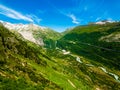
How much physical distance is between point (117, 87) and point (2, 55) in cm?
10509

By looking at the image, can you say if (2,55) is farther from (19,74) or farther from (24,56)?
(24,56)

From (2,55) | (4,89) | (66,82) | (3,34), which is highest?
(3,34)

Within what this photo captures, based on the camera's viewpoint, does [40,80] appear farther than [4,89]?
Yes

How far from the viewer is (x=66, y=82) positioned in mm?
109062

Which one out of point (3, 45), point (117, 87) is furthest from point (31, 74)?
point (117, 87)

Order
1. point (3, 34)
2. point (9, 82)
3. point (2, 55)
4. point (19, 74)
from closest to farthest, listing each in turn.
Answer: point (9, 82) < point (19, 74) < point (2, 55) < point (3, 34)

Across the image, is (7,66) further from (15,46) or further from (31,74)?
(15,46)

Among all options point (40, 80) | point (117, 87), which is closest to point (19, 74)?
point (40, 80)

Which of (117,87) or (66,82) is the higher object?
(66,82)

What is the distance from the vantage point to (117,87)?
166125 mm

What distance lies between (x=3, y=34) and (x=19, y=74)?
3118cm

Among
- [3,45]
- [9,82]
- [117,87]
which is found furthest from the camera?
[117,87]

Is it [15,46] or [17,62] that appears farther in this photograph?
[15,46]

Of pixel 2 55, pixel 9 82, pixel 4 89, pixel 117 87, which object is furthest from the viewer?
pixel 117 87
